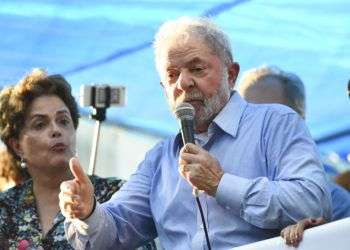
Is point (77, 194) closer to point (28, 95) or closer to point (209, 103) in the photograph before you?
point (209, 103)

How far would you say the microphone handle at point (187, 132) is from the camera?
3223 millimetres

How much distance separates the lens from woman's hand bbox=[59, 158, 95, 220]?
335 cm

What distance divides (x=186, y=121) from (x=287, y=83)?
1.48 metres

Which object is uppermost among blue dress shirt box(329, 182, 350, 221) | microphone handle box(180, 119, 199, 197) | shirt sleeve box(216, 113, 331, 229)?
microphone handle box(180, 119, 199, 197)

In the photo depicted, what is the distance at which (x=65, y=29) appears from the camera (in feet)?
23.2

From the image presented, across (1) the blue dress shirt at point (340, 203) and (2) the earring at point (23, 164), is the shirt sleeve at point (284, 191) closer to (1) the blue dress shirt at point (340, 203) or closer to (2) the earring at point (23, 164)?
(1) the blue dress shirt at point (340, 203)

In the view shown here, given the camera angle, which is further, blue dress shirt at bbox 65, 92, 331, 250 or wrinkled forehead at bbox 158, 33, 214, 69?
wrinkled forehead at bbox 158, 33, 214, 69

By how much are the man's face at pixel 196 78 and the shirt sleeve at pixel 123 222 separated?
0.29 m

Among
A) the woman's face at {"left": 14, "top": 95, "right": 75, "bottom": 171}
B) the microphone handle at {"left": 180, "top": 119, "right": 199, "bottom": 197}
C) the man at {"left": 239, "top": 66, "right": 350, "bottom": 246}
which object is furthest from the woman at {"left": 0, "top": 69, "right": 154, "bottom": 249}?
the microphone handle at {"left": 180, "top": 119, "right": 199, "bottom": 197}

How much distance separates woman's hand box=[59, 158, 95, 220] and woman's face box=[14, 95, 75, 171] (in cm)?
127

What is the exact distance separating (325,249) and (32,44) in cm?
454

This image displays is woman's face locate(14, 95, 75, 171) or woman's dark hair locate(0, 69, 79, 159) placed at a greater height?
woman's dark hair locate(0, 69, 79, 159)

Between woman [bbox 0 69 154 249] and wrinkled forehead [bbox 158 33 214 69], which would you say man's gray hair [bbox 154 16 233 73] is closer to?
wrinkled forehead [bbox 158 33 214 69]

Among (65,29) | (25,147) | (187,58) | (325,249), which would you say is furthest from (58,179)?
(65,29)
